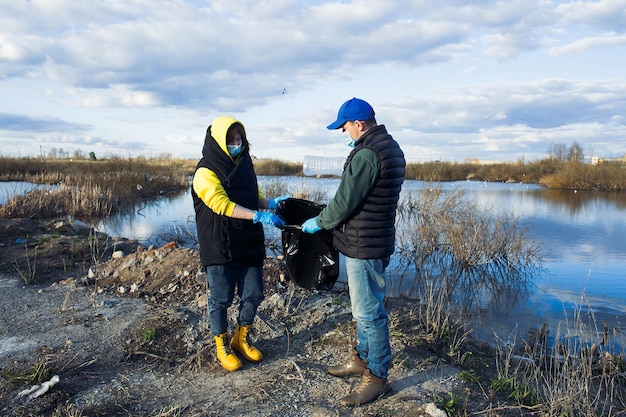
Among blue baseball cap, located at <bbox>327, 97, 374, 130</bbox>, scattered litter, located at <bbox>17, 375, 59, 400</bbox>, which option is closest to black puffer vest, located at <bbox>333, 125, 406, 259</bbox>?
blue baseball cap, located at <bbox>327, 97, 374, 130</bbox>

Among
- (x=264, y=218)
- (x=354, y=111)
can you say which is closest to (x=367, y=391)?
(x=264, y=218)

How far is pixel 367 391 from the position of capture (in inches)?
129

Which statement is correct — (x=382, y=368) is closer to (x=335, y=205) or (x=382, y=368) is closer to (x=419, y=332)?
(x=335, y=205)

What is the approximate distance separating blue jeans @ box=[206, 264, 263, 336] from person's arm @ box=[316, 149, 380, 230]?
1.08 meters

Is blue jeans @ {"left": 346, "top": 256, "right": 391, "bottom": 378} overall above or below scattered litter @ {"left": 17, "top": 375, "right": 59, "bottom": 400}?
above

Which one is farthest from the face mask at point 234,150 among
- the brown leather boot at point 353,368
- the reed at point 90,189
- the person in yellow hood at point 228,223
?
the reed at point 90,189

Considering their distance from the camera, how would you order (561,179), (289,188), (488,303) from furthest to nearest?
(561,179) < (289,188) < (488,303)

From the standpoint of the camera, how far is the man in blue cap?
304 cm

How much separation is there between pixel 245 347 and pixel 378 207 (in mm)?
1730

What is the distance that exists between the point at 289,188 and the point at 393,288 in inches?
504

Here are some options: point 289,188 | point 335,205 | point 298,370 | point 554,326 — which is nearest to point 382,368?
point 298,370

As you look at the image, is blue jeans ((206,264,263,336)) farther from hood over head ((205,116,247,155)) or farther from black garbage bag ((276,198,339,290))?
hood over head ((205,116,247,155))

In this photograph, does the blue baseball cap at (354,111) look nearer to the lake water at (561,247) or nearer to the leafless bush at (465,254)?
the lake water at (561,247)

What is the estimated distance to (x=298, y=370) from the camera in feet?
12.2
